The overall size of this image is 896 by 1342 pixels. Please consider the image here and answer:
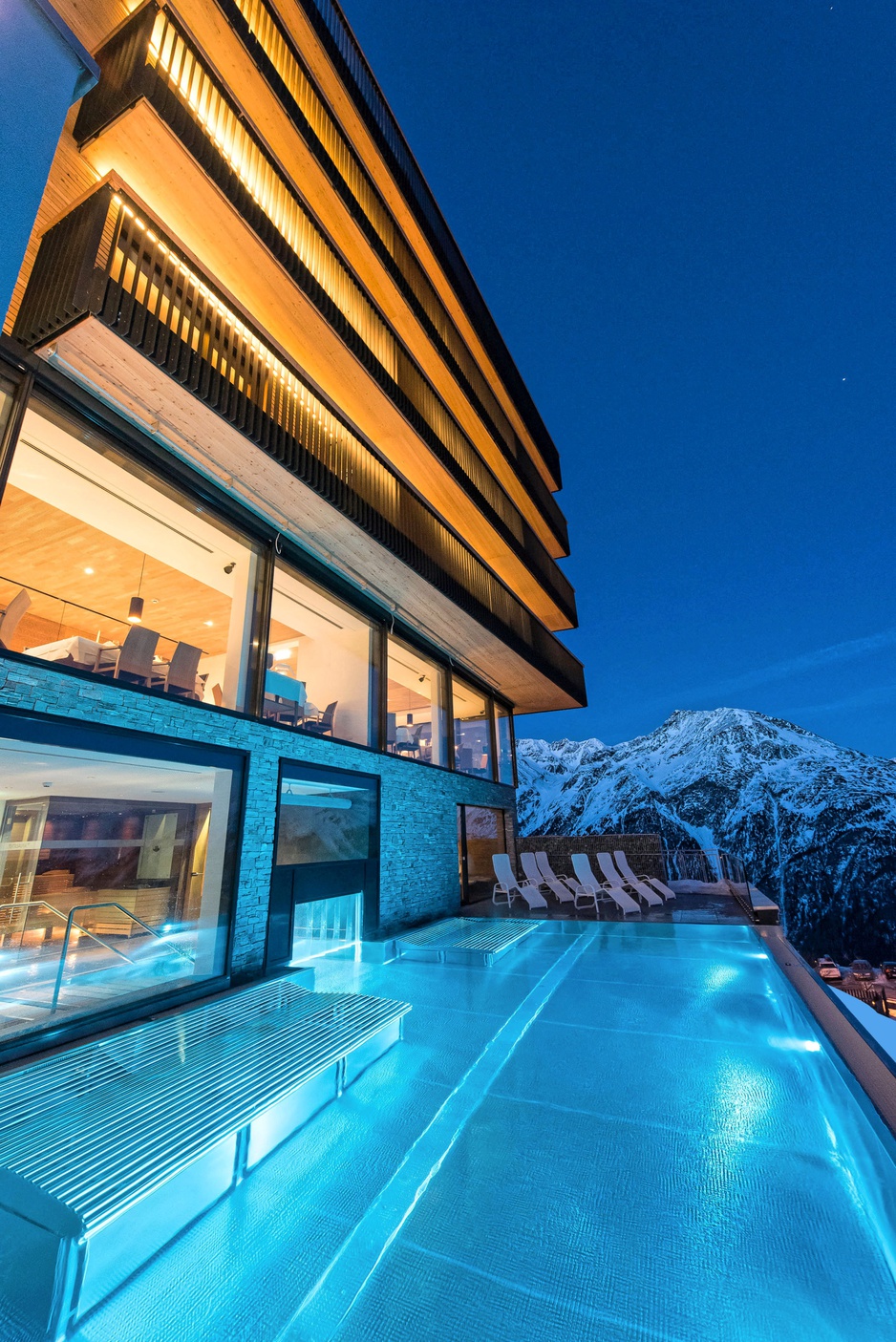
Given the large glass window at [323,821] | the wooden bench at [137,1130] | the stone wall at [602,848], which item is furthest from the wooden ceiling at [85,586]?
the stone wall at [602,848]

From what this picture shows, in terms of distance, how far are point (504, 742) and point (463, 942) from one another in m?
8.01

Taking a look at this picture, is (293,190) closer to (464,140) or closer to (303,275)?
(303,275)

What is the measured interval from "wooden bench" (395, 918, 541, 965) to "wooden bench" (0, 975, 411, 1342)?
2.70 m

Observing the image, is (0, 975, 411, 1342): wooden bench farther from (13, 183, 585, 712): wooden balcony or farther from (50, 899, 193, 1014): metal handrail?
(13, 183, 585, 712): wooden balcony

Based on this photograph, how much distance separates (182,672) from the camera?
5.36m

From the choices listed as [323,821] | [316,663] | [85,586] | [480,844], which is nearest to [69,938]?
[323,821]

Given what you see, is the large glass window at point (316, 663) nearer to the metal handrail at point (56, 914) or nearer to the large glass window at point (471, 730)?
the metal handrail at point (56, 914)

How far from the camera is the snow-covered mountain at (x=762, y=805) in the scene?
39875 millimetres

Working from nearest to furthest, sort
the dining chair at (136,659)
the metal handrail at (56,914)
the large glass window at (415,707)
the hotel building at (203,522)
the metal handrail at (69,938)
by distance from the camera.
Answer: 1. the metal handrail at (56,914)
2. the metal handrail at (69,938)
3. the hotel building at (203,522)
4. the dining chair at (136,659)
5. the large glass window at (415,707)

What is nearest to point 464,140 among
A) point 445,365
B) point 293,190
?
point 445,365

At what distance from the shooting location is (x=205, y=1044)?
10.8 feet

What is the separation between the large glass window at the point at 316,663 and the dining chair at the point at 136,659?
4.27ft

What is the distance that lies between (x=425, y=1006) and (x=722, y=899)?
27.8 ft

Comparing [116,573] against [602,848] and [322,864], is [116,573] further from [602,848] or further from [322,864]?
[602,848]
